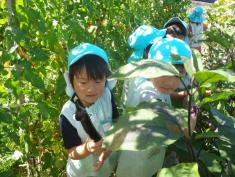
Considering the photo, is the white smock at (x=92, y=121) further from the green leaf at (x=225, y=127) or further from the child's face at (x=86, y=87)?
the green leaf at (x=225, y=127)

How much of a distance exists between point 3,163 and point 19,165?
19 centimetres

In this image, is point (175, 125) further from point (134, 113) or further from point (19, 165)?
point (19, 165)

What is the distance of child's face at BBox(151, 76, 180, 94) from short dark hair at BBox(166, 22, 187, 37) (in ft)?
6.58

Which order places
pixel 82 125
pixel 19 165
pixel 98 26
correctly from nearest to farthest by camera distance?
pixel 82 125 → pixel 19 165 → pixel 98 26

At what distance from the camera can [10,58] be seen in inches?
79.7

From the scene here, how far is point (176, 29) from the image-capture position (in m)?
3.92

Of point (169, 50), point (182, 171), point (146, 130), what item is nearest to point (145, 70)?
point (146, 130)

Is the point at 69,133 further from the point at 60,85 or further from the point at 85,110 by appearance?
the point at 60,85

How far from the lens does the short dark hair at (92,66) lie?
1.89m

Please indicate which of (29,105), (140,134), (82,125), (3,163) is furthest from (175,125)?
(3,163)

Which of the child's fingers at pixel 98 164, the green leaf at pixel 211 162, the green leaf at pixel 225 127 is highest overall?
the green leaf at pixel 225 127

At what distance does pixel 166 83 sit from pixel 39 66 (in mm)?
912

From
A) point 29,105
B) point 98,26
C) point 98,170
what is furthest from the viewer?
point 98,26

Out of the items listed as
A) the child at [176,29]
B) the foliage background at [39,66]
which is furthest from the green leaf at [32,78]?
the child at [176,29]
